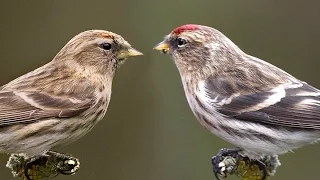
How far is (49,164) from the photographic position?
3.44 metres

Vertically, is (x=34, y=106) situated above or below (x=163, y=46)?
below

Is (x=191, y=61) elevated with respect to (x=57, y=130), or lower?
elevated

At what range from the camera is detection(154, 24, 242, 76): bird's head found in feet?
14.1

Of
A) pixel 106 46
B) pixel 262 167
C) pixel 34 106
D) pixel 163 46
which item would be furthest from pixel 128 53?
pixel 262 167

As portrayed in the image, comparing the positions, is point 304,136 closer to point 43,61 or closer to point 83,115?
point 83,115

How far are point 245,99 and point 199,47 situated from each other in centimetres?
49

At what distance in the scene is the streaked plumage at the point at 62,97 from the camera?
12.9 ft

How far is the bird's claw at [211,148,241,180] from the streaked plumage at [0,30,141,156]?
26.6 inches

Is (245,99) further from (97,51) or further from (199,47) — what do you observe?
(97,51)

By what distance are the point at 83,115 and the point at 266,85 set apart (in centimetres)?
92

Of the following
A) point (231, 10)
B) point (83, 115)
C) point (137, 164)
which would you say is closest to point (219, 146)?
point (137, 164)

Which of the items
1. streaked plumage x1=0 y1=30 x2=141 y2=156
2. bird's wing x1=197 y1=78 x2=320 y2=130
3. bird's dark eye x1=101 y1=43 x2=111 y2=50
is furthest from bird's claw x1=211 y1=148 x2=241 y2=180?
bird's dark eye x1=101 y1=43 x2=111 y2=50

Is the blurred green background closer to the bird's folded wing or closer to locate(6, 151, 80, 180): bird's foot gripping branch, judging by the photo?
the bird's folded wing

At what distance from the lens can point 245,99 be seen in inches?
158
